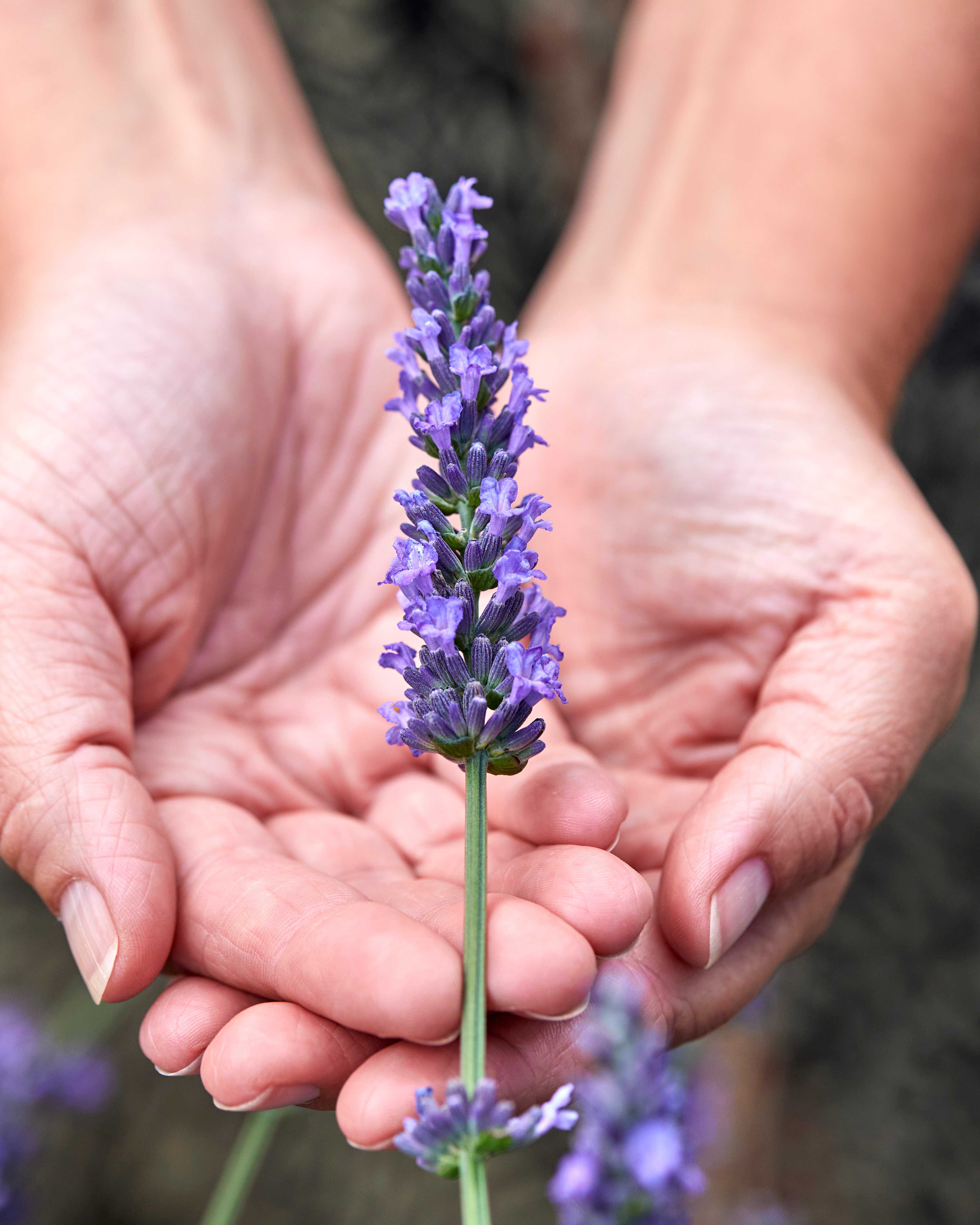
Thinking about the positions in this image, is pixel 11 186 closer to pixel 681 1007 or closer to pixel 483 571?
pixel 483 571

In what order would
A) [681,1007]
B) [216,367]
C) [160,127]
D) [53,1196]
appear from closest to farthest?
[681,1007] < [216,367] < [160,127] < [53,1196]

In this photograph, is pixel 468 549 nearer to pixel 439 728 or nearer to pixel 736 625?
pixel 439 728

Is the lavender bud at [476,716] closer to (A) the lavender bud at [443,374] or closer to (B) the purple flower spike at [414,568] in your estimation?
(B) the purple flower spike at [414,568]

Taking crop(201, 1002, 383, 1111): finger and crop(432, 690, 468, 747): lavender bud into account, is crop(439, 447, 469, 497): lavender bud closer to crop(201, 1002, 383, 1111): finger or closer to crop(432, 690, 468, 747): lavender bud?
crop(432, 690, 468, 747): lavender bud

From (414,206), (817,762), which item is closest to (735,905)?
(817,762)

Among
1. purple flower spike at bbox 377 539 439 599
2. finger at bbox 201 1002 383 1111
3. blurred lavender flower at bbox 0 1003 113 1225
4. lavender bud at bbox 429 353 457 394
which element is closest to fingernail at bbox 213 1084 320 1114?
finger at bbox 201 1002 383 1111

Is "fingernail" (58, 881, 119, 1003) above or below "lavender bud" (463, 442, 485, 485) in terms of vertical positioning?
below

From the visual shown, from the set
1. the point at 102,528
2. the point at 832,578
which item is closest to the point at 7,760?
the point at 102,528
